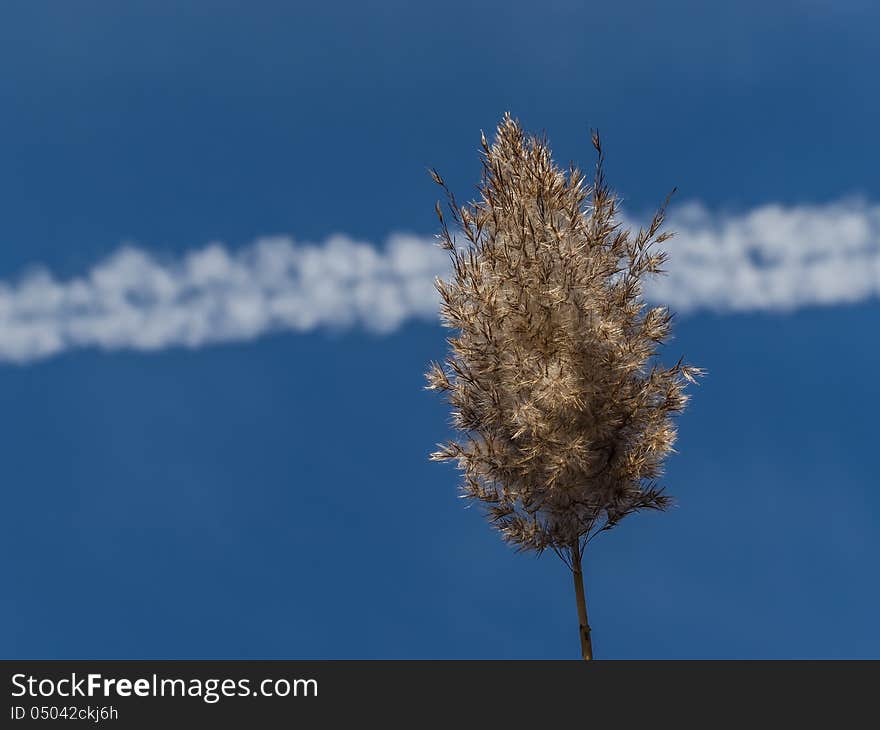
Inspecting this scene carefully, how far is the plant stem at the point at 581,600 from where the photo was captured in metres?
7.14

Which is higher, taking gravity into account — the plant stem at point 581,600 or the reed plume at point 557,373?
the reed plume at point 557,373

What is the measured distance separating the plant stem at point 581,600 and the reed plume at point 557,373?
1 centimetres

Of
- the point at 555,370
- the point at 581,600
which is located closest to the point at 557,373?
the point at 555,370

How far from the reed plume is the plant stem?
12mm

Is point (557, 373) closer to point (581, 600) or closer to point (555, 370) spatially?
point (555, 370)

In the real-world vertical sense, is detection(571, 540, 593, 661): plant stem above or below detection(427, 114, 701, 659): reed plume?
below

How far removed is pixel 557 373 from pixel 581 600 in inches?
80.4

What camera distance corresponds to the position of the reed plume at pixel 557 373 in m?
6.98

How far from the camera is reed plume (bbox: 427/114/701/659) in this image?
6980mm

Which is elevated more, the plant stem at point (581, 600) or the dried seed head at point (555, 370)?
the dried seed head at point (555, 370)
